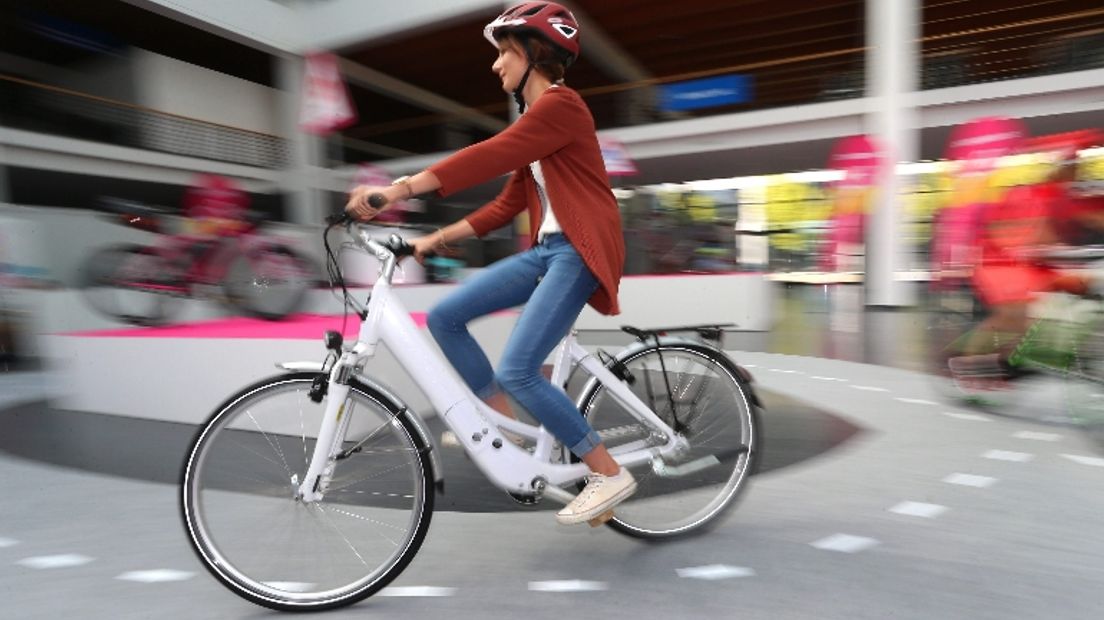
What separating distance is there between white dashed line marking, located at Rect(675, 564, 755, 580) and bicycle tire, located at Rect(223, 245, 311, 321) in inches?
210

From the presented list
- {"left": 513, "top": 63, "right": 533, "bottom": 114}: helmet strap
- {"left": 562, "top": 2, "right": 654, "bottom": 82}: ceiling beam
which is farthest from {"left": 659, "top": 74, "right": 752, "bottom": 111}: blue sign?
{"left": 513, "top": 63, "right": 533, "bottom": 114}: helmet strap

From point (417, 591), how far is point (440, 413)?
541 millimetres

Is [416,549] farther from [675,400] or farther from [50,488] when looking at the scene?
[50,488]

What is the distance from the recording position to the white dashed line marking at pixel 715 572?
2.13m

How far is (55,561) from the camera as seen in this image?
2.33m

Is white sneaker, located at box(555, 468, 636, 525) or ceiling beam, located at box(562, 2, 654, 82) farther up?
ceiling beam, located at box(562, 2, 654, 82)

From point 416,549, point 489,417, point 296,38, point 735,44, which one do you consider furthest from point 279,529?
point 735,44

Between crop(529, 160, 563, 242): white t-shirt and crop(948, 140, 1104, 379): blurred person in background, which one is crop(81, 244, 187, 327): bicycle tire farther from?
crop(948, 140, 1104, 379): blurred person in background

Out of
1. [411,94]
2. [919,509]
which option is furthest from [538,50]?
[411,94]

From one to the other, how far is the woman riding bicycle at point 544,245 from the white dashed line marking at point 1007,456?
216 cm

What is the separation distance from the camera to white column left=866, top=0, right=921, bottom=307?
38.4 feet

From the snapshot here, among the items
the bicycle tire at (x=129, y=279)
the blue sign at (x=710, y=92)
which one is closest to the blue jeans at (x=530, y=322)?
the bicycle tire at (x=129, y=279)

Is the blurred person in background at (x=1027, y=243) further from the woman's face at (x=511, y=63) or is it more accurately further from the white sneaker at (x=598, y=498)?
the woman's face at (x=511, y=63)

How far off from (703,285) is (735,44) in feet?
34.0
